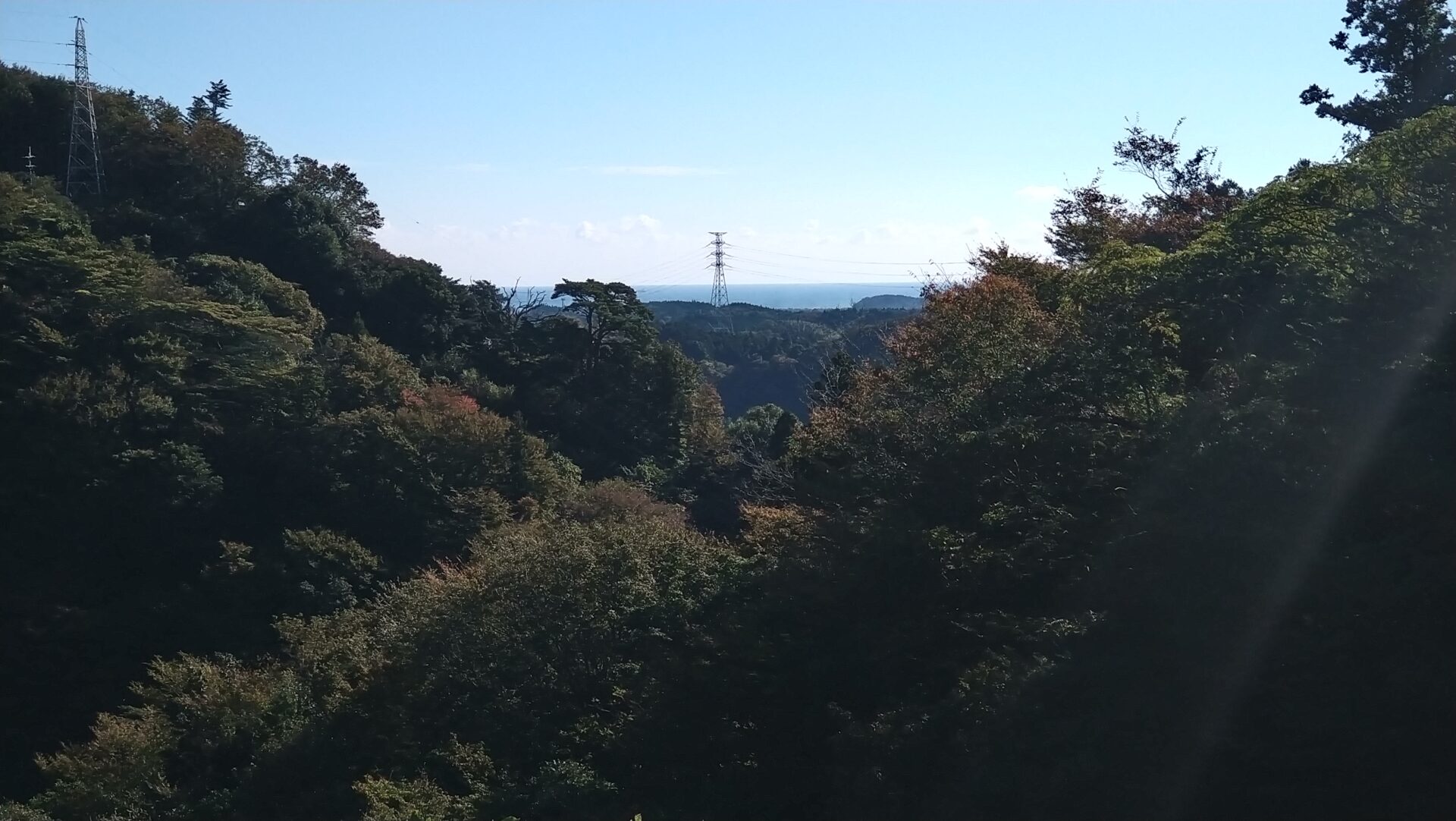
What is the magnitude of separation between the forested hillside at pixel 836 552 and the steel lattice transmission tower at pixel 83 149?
4.73 metres

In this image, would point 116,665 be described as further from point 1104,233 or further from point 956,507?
point 1104,233

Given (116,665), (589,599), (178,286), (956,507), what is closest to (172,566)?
(116,665)

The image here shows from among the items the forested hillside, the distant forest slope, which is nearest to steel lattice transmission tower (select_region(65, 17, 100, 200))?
the forested hillside

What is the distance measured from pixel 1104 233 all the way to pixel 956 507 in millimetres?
10608

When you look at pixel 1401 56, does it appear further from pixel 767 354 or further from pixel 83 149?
pixel 767 354

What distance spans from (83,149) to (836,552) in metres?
36.1

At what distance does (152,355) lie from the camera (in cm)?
2647

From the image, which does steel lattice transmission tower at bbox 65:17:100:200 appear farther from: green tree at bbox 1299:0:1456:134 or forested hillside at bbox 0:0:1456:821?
green tree at bbox 1299:0:1456:134

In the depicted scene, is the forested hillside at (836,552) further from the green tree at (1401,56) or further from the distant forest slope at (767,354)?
the distant forest slope at (767,354)

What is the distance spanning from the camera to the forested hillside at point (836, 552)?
755 cm

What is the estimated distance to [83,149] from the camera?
37.8 m

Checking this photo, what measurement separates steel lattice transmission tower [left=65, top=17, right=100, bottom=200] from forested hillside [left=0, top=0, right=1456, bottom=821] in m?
4.73

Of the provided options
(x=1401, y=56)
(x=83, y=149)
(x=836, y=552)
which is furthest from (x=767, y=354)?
(x=836, y=552)

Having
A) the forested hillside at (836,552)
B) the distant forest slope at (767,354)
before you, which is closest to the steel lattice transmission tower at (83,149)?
the forested hillside at (836,552)
